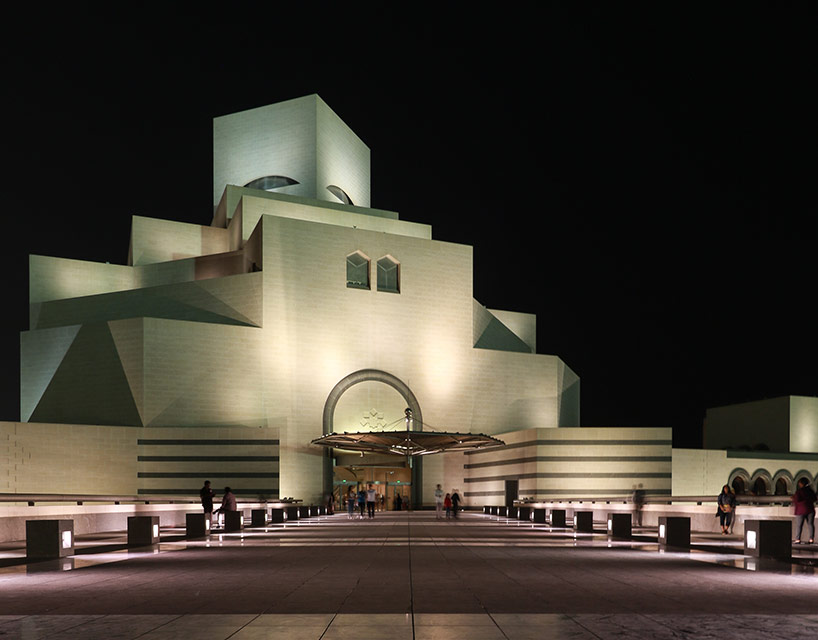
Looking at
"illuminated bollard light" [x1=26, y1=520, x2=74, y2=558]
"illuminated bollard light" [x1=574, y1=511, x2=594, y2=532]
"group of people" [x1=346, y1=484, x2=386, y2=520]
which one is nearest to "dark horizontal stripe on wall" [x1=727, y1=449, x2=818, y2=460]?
"group of people" [x1=346, y1=484, x2=386, y2=520]

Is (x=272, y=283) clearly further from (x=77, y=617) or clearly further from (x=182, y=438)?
(x=77, y=617)

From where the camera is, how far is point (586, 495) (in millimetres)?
49781

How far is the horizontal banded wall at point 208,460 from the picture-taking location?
44.9m

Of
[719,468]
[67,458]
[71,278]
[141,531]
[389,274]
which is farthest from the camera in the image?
[389,274]

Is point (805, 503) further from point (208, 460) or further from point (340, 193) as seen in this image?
point (340, 193)

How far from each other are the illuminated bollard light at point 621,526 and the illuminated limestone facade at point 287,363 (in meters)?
27.7

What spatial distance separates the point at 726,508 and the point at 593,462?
26731mm

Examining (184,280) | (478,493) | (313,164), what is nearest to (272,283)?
(184,280)

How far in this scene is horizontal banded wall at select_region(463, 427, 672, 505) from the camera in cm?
4988

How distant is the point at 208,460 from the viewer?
1796 inches

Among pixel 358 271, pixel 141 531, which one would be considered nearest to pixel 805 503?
pixel 141 531

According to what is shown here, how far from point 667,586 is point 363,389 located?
42498mm

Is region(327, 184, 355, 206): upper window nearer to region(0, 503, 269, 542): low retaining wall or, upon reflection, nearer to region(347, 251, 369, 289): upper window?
region(347, 251, 369, 289): upper window

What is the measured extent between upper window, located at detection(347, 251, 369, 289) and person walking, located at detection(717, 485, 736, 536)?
1264 inches
